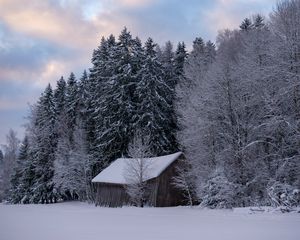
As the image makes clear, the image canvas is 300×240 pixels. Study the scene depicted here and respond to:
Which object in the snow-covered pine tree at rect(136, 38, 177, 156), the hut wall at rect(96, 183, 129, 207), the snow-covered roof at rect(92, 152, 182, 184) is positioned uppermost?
the snow-covered pine tree at rect(136, 38, 177, 156)

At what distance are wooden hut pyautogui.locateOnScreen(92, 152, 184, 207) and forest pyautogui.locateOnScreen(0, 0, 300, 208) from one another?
123 cm

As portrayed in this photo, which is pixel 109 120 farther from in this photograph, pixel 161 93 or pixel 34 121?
pixel 34 121

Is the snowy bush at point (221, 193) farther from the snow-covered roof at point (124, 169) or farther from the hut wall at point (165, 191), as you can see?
the snow-covered roof at point (124, 169)

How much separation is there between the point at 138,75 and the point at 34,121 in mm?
23667

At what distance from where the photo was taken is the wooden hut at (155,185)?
39.8 m

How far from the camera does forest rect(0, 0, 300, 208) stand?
3106 cm

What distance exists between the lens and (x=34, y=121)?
67312mm

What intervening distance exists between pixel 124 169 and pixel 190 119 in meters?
9.39

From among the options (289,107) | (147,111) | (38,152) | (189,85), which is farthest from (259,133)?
(38,152)

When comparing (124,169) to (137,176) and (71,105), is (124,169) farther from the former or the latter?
(71,105)

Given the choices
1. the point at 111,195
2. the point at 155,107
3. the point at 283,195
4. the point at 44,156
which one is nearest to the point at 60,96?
the point at 44,156

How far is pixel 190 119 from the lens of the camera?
40.1 meters

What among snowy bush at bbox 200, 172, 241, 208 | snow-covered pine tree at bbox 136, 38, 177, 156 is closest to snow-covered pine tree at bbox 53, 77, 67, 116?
snow-covered pine tree at bbox 136, 38, 177, 156

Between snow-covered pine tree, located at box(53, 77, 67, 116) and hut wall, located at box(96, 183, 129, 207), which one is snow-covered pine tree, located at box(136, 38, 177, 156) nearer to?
hut wall, located at box(96, 183, 129, 207)
